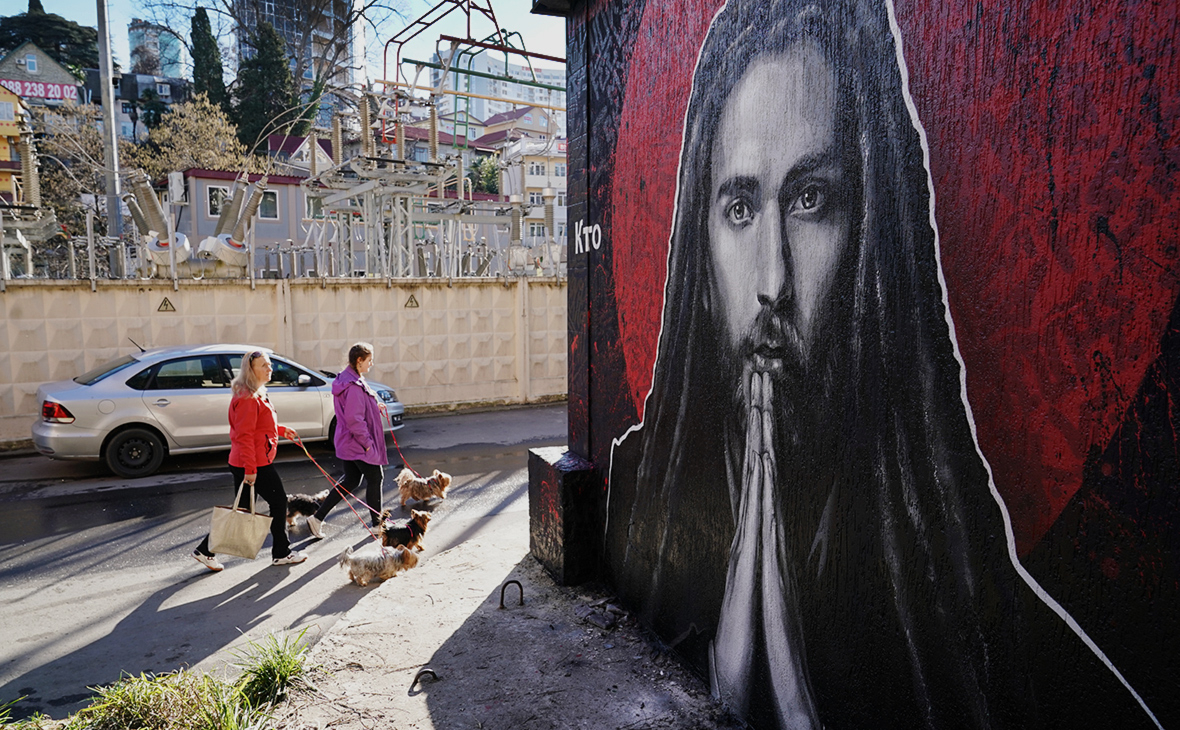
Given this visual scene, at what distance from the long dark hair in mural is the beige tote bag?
334 cm

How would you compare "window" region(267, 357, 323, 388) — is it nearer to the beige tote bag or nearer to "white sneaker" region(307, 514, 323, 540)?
"white sneaker" region(307, 514, 323, 540)

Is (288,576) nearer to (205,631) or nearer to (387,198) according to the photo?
(205,631)

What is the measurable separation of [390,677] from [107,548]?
4.12m

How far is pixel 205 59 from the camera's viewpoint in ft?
141

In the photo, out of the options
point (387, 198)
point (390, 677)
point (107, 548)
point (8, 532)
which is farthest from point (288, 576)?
point (387, 198)

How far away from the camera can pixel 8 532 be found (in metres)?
6.99

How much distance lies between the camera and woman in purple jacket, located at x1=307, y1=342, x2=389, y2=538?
6.46 metres

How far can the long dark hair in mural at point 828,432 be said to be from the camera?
226 centimetres

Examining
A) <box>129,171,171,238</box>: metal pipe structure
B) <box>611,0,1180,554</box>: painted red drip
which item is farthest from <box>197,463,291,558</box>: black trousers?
<box>129,171,171,238</box>: metal pipe structure

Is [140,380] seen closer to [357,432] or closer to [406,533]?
[357,432]

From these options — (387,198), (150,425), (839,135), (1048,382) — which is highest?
(387,198)

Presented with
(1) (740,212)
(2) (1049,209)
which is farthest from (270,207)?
(2) (1049,209)

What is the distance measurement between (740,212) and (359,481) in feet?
15.6

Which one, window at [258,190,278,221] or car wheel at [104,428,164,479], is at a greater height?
window at [258,190,278,221]
